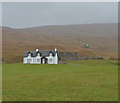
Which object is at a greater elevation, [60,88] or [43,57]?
[43,57]

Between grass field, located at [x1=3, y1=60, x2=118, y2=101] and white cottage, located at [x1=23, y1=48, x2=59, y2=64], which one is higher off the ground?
white cottage, located at [x1=23, y1=48, x2=59, y2=64]

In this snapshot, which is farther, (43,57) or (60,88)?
(43,57)

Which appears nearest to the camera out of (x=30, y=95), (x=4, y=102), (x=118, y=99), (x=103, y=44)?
(x=4, y=102)

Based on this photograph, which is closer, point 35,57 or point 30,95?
point 30,95

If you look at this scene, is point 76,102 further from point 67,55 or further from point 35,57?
point 67,55

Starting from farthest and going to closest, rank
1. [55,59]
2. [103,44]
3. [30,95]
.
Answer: [103,44], [55,59], [30,95]

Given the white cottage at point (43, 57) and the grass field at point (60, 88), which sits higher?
the white cottage at point (43, 57)

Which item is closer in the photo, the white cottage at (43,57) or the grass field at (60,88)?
the grass field at (60,88)

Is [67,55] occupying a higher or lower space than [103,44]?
lower

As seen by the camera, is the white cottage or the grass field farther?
the white cottage

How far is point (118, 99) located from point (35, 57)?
174 feet

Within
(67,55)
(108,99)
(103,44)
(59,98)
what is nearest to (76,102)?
(59,98)

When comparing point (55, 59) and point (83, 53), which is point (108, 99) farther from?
point (83, 53)

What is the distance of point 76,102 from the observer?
39.0 ft
